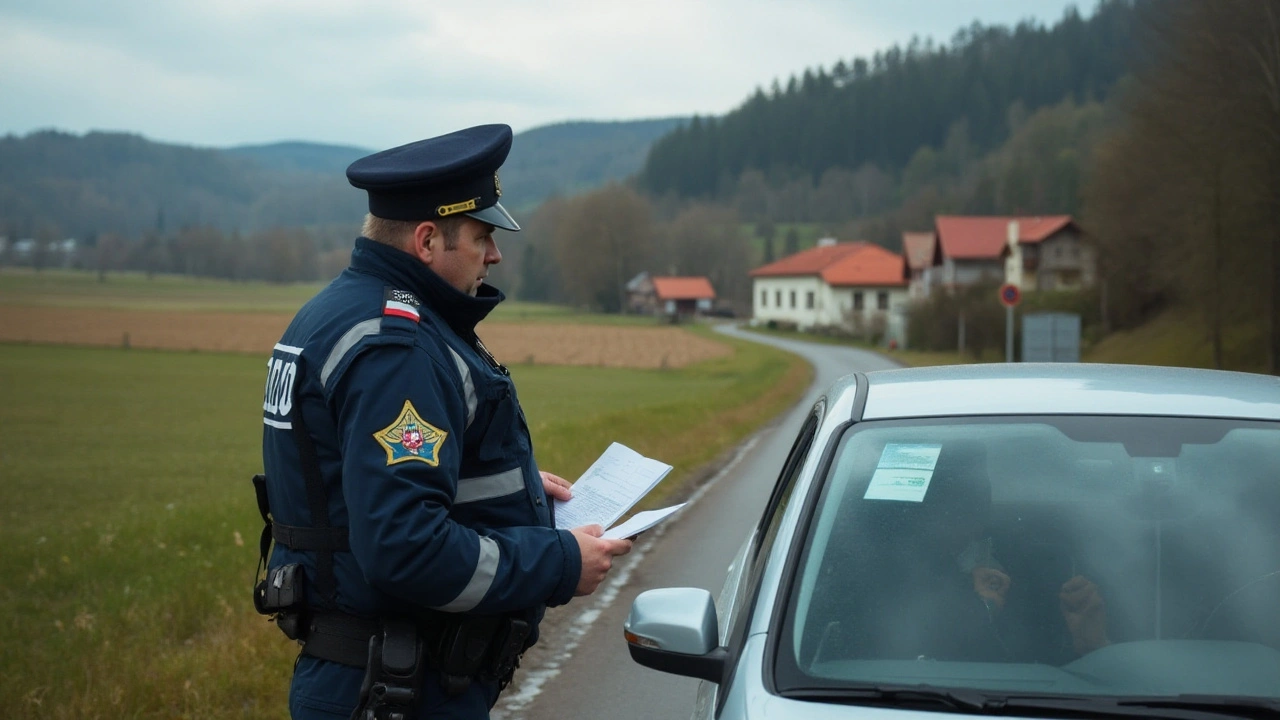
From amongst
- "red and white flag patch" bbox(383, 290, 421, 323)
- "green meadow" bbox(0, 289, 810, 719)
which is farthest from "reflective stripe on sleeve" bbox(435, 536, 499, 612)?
"green meadow" bbox(0, 289, 810, 719)

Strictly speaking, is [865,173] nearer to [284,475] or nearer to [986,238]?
[986,238]

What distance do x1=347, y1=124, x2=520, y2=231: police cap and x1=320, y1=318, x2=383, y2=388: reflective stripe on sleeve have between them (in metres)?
0.32

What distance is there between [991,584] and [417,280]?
1.50 m

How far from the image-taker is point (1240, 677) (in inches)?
98.3

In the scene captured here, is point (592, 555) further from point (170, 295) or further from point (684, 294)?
point (684, 294)

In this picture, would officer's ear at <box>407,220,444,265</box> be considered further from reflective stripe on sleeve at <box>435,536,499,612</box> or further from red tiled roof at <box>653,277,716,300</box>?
red tiled roof at <box>653,277,716,300</box>

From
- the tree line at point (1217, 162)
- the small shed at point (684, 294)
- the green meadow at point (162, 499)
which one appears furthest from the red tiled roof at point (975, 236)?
the small shed at point (684, 294)

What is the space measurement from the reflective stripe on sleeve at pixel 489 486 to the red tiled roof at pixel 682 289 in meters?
112

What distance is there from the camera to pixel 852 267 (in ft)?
314

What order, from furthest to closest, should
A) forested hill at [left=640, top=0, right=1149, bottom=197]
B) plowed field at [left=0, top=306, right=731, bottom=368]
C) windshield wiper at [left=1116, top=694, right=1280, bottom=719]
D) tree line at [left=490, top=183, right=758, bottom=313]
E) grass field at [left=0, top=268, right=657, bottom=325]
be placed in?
forested hill at [left=640, top=0, right=1149, bottom=197], tree line at [left=490, top=183, right=758, bottom=313], grass field at [left=0, top=268, right=657, bottom=325], plowed field at [left=0, top=306, right=731, bottom=368], windshield wiper at [left=1116, top=694, right=1280, bottom=719]

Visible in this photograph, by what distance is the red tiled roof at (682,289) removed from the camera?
11506 cm

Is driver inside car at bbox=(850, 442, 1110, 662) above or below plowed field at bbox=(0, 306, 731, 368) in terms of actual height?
above

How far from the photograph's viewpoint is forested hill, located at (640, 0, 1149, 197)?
152875 mm

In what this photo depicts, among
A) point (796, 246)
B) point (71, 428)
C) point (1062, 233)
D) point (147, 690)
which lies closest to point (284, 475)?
point (147, 690)
